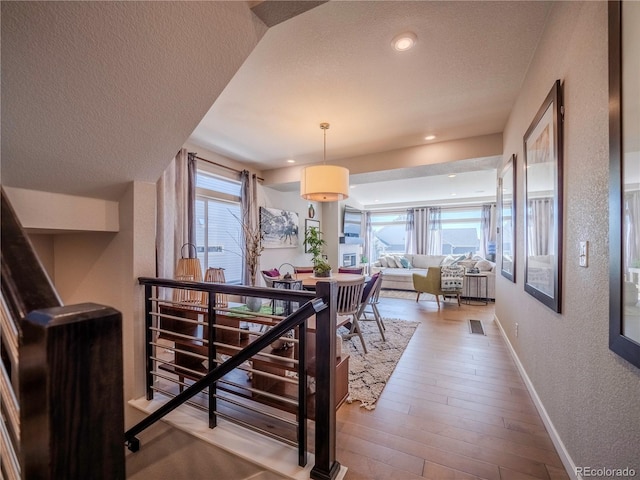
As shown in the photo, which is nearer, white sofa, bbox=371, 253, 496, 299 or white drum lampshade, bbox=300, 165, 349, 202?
white drum lampshade, bbox=300, 165, 349, 202

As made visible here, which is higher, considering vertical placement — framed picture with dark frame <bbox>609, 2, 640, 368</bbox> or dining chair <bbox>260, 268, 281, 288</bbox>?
framed picture with dark frame <bbox>609, 2, 640, 368</bbox>

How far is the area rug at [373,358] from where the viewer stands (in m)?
2.24

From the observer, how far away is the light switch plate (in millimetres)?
1251

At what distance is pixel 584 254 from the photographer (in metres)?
1.28

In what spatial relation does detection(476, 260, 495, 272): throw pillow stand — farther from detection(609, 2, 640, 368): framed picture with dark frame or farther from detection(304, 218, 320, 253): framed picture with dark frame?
detection(609, 2, 640, 368): framed picture with dark frame

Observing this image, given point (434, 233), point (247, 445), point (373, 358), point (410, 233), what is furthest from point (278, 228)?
point (434, 233)

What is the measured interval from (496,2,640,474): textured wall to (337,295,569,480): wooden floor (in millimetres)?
226

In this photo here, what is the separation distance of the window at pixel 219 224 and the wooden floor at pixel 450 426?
9.50ft

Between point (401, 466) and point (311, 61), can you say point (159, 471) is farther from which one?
point (311, 61)

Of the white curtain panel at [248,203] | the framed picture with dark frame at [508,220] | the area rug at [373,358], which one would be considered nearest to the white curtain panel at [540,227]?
the framed picture with dark frame at [508,220]

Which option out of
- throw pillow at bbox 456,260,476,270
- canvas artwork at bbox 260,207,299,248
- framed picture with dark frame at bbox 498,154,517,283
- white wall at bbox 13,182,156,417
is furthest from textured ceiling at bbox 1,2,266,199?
throw pillow at bbox 456,260,476,270

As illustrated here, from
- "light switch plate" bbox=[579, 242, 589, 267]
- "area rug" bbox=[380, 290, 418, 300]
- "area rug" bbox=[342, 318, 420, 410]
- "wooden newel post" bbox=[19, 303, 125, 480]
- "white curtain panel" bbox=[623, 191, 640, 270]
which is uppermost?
"white curtain panel" bbox=[623, 191, 640, 270]

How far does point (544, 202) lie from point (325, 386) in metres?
1.82

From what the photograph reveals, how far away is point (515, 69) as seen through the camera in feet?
7.39
